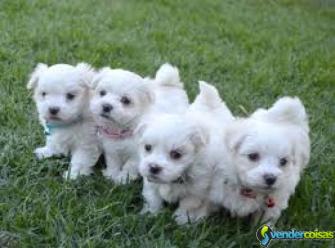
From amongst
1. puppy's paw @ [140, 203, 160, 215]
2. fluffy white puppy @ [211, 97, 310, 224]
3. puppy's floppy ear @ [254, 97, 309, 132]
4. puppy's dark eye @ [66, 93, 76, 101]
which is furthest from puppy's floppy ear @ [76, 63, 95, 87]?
puppy's floppy ear @ [254, 97, 309, 132]

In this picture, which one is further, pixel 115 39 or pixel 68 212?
pixel 115 39

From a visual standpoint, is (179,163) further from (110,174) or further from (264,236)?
(110,174)

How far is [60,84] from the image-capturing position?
13.1 feet

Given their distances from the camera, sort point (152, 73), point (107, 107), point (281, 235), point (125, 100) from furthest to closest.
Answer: point (152, 73) < point (125, 100) < point (107, 107) < point (281, 235)

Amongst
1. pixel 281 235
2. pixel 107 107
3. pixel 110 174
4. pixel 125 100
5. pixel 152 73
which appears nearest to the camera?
pixel 281 235

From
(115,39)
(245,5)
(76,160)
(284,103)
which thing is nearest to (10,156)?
(76,160)

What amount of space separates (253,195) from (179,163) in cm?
51

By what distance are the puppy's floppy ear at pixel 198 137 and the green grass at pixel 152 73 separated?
0.53m

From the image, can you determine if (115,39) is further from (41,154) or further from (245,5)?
(245,5)

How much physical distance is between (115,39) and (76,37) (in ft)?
1.69

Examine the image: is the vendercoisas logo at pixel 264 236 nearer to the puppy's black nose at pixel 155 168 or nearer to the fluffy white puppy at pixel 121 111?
the puppy's black nose at pixel 155 168

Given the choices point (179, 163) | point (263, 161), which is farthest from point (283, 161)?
point (179, 163)

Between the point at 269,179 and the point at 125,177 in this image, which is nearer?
the point at 269,179

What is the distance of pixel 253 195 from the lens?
361 cm
